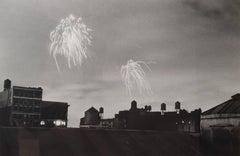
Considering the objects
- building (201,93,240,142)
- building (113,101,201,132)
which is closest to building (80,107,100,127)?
building (113,101,201,132)

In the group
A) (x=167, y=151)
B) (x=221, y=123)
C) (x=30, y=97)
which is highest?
(x=30, y=97)

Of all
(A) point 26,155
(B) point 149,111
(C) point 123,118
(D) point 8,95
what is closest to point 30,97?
(D) point 8,95

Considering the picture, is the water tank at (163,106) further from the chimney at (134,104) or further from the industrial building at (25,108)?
the industrial building at (25,108)

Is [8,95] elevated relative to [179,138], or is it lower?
elevated

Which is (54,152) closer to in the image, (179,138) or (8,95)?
(179,138)

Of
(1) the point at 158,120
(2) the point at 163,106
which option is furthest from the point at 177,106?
(1) the point at 158,120

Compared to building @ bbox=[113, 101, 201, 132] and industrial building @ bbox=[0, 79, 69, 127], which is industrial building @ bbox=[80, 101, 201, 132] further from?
industrial building @ bbox=[0, 79, 69, 127]
